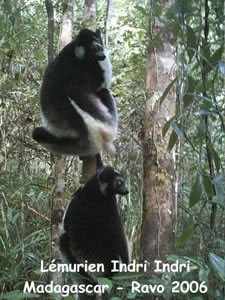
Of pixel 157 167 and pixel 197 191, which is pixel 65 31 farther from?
pixel 197 191

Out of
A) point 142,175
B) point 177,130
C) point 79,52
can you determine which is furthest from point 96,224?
point 177,130

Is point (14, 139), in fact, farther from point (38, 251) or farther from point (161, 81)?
point (161, 81)

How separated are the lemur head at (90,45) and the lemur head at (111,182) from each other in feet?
2.70

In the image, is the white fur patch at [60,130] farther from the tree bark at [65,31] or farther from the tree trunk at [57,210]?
the tree bark at [65,31]

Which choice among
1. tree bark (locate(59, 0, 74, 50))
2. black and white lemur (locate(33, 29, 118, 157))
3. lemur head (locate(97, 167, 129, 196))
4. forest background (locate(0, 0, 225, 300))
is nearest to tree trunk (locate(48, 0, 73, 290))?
forest background (locate(0, 0, 225, 300))

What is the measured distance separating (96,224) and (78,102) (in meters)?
0.88

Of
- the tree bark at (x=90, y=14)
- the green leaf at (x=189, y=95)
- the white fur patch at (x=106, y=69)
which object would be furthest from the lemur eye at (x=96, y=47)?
the green leaf at (x=189, y=95)

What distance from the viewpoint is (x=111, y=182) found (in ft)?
8.12

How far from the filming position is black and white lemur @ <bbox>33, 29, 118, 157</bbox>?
2521 mm

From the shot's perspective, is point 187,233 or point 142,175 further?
point 142,175

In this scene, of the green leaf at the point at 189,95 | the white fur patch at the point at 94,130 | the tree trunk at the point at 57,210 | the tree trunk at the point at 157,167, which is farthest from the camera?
the tree trunk at the point at 157,167

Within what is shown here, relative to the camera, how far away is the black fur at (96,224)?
96.3 inches

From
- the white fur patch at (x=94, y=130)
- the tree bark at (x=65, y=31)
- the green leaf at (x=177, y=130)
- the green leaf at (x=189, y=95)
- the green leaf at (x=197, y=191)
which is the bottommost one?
the green leaf at (x=197, y=191)

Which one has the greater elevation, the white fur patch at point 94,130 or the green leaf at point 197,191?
the white fur patch at point 94,130
